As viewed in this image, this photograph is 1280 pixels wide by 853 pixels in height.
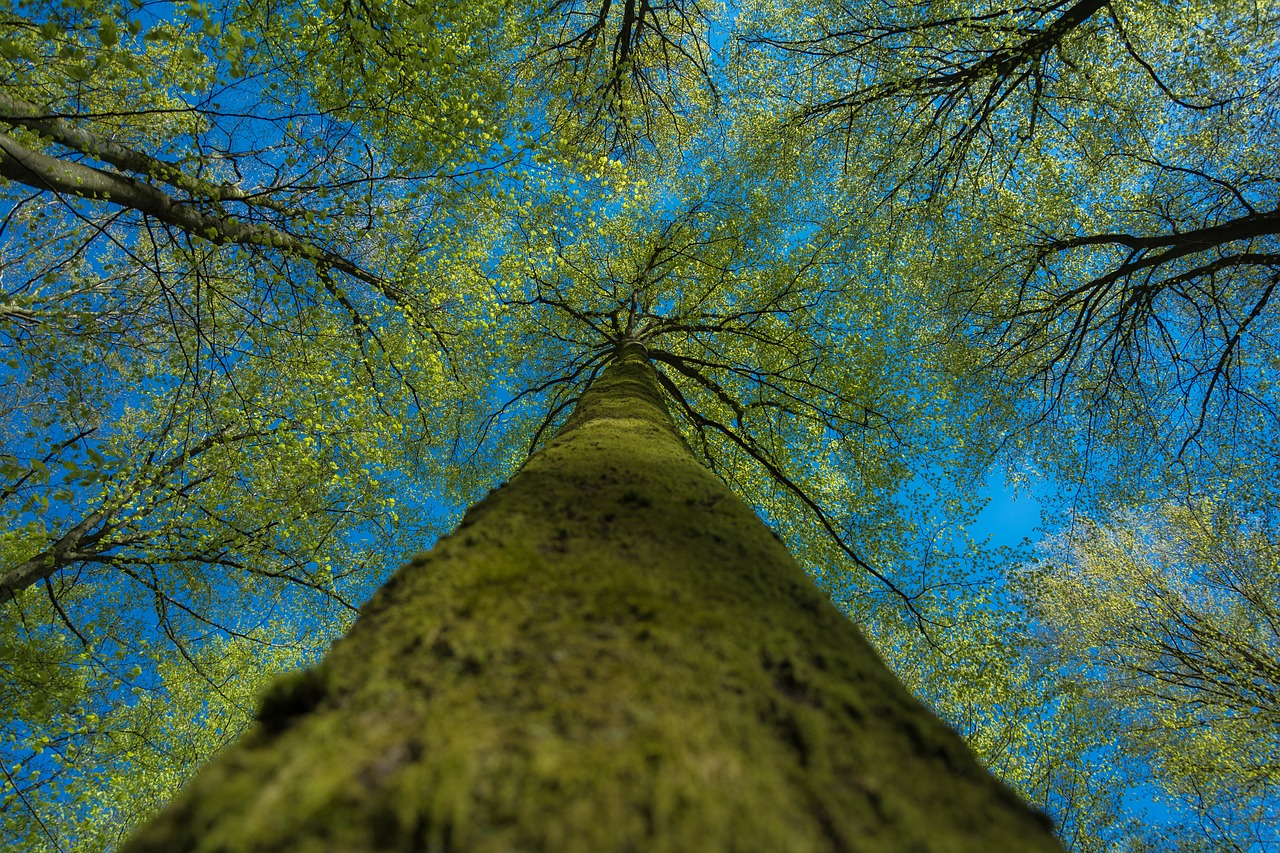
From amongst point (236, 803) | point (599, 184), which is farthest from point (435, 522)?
point (236, 803)

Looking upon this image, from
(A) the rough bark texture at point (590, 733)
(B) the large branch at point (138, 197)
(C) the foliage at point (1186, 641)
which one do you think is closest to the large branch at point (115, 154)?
(B) the large branch at point (138, 197)

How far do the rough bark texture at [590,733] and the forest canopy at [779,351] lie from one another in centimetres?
512

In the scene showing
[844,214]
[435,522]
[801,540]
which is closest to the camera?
[801,540]

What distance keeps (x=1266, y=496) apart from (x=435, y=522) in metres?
13.0

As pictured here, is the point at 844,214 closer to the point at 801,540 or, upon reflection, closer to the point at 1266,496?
the point at 801,540

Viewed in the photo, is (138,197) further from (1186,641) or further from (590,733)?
(1186,641)

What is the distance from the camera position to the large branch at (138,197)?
12.2ft

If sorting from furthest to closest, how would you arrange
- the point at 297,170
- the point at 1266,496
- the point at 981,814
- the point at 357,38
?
1. the point at 1266,496
2. the point at 297,170
3. the point at 357,38
4. the point at 981,814

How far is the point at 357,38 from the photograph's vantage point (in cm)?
536

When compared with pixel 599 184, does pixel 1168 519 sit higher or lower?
lower

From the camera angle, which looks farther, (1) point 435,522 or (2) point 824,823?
(1) point 435,522

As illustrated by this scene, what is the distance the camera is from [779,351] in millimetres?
8797

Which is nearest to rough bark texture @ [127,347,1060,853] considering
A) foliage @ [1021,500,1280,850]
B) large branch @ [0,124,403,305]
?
large branch @ [0,124,403,305]

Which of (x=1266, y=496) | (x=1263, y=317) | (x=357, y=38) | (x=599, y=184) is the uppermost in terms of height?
(x=599, y=184)
